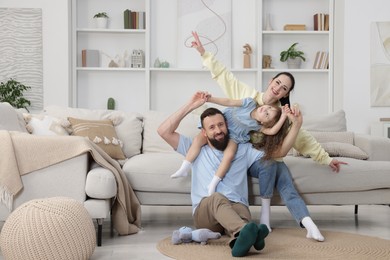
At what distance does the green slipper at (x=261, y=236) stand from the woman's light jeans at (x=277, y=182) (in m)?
0.68

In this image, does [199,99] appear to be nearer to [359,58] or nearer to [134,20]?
[359,58]

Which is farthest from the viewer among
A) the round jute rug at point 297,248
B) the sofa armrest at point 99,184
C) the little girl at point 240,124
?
the little girl at point 240,124

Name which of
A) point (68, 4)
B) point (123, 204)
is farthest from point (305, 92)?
point (123, 204)

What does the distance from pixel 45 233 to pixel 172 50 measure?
4.94m

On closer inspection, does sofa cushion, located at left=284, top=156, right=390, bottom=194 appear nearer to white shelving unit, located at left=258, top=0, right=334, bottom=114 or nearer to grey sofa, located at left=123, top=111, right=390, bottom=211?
grey sofa, located at left=123, top=111, right=390, bottom=211

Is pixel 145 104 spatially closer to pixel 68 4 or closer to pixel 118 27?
pixel 118 27

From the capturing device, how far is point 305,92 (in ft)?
25.8

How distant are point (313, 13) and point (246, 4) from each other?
0.80m

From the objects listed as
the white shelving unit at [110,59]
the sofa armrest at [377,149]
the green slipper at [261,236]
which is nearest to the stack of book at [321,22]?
the white shelving unit at [110,59]

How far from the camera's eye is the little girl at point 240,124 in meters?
3.98

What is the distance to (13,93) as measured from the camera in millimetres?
7168

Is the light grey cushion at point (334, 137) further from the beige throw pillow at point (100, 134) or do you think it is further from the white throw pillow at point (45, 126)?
the white throw pillow at point (45, 126)

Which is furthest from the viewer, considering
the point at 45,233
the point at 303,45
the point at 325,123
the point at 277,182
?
the point at 303,45

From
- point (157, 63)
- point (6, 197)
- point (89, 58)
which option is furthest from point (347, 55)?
point (6, 197)
